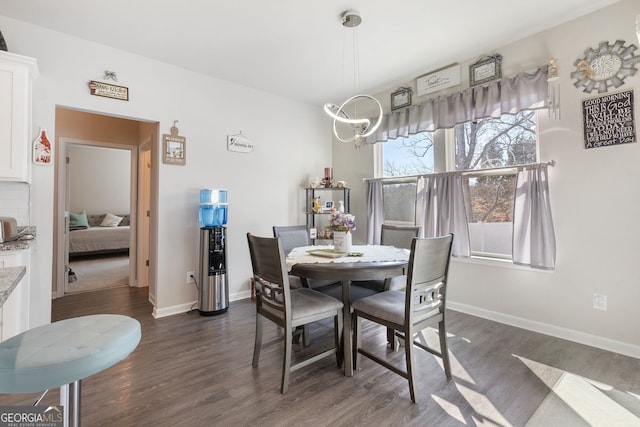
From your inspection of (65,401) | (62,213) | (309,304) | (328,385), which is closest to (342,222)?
(309,304)

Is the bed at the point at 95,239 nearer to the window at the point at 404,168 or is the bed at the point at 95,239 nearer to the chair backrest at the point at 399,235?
the window at the point at 404,168

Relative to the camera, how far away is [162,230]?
10.5 feet

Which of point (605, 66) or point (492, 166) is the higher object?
point (605, 66)

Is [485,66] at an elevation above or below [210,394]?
above

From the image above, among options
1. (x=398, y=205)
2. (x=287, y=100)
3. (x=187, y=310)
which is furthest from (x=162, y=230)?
(x=398, y=205)

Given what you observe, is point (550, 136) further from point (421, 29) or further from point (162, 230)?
point (162, 230)

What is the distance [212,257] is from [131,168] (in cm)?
208

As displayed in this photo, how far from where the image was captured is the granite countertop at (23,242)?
6.77 ft

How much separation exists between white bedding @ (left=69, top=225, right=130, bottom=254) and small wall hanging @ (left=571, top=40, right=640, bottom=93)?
7.82 meters

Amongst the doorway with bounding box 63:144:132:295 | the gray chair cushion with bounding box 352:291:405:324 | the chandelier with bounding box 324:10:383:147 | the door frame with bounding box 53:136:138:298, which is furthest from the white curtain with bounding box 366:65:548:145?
the doorway with bounding box 63:144:132:295

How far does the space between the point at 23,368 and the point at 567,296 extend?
3.46 meters

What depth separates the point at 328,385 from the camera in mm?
→ 1901

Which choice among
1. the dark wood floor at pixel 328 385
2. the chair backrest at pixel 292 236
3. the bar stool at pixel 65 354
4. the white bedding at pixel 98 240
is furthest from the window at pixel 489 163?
the white bedding at pixel 98 240

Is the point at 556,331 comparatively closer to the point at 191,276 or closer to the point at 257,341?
the point at 257,341
